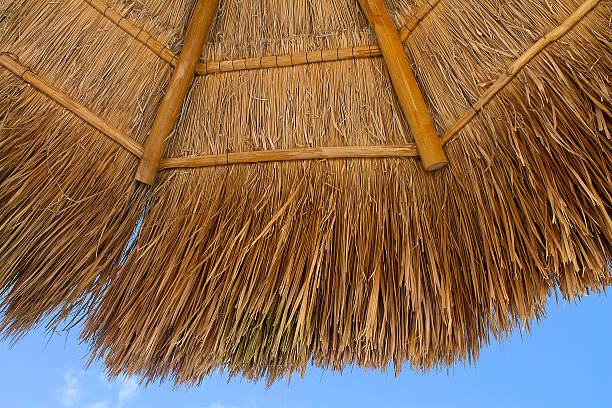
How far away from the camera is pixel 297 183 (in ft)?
6.55

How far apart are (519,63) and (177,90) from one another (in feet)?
4.59

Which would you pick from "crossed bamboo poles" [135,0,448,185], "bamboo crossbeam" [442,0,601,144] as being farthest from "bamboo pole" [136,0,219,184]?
"bamboo crossbeam" [442,0,601,144]

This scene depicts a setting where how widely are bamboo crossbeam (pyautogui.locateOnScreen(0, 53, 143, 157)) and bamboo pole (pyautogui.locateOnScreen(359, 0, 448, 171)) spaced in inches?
44.9

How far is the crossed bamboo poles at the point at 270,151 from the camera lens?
1750mm

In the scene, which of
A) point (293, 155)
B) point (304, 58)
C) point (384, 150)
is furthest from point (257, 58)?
point (384, 150)

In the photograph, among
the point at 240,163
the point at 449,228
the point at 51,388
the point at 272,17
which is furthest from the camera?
the point at 51,388

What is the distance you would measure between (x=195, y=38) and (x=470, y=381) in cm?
384

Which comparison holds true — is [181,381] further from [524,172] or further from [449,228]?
[524,172]

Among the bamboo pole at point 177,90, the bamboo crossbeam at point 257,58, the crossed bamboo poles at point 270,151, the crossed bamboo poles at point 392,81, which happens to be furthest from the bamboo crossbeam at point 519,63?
the bamboo pole at point 177,90

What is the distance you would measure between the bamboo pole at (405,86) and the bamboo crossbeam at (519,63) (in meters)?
0.08

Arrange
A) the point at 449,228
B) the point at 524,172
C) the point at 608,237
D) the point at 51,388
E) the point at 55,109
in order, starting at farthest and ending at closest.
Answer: the point at 51,388 < the point at 55,109 < the point at 449,228 < the point at 524,172 < the point at 608,237

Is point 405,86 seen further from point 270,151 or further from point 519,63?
point 270,151

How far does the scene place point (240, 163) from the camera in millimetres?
2082

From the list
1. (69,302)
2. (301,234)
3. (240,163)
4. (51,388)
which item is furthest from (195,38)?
(51,388)
